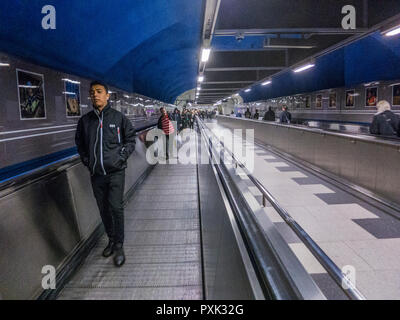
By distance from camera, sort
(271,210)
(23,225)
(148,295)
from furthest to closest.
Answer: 1. (271,210)
2. (148,295)
3. (23,225)

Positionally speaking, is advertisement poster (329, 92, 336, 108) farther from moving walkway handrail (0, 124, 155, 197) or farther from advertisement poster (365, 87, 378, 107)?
moving walkway handrail (0, 124, 155, 197)

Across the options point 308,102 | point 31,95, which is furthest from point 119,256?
point 308,102

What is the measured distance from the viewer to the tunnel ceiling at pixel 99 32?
15.0 ft

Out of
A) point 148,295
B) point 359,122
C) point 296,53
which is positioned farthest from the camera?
point 359,122

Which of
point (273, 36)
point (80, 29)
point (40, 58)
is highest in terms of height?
point (273, 36)

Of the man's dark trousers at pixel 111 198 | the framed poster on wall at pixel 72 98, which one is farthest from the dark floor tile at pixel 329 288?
the framed poster on wall at pixel 72 98

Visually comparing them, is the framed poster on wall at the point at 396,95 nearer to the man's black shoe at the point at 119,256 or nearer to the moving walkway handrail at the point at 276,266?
the man's black shoe at the point at 119,256

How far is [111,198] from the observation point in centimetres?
363

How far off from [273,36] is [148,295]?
9439 millimetres

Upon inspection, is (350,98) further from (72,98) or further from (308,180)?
(72,98)

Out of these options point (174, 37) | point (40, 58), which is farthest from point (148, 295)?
point (174, 37)

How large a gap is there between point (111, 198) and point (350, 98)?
1507 cm

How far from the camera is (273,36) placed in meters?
10.4

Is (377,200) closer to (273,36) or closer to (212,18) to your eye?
(212,18)
